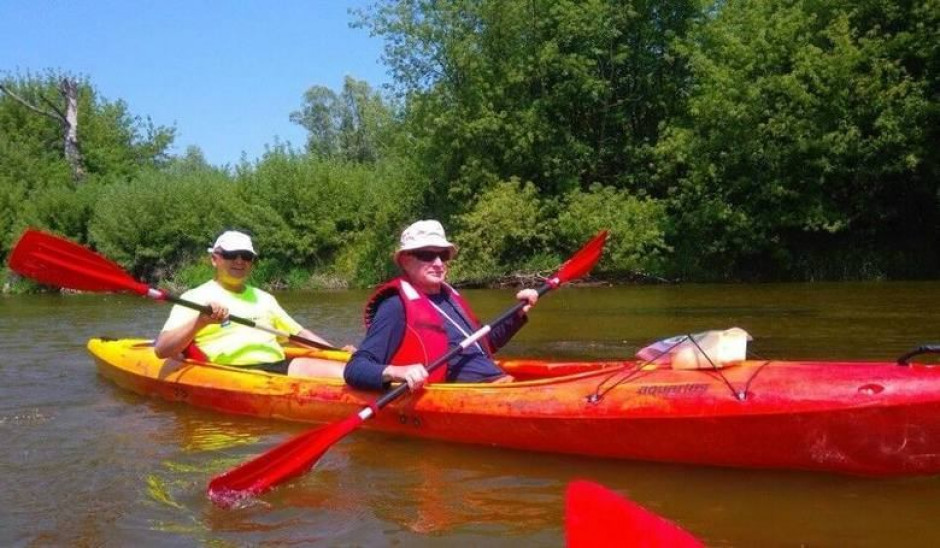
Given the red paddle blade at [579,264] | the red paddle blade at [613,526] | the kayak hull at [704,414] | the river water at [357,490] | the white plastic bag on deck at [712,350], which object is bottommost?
the river water at [357,490]

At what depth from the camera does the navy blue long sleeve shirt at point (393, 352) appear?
15.9 ft

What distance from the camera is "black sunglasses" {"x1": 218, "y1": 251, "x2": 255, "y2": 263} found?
611 centimetres

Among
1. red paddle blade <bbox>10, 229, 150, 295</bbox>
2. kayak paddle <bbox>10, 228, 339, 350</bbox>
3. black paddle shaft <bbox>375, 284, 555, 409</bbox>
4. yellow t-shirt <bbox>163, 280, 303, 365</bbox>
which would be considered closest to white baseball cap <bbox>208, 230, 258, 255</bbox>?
yellow t-shirt <bbox>163, 280, 303, 365</bbox>

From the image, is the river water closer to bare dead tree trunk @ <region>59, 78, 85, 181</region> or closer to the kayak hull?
the kayak hull

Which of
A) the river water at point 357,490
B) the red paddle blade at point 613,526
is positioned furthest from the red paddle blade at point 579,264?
the red paddle blade at point 613,526

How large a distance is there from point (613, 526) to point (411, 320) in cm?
329

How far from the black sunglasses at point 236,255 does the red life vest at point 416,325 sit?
4.83 feet

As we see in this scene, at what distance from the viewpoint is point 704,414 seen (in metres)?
4.07

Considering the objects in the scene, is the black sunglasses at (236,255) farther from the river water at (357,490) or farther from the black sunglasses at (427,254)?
the black sunglasses at (427,254)

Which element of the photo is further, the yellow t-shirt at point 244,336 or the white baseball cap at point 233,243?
the yellow t-shirt at point 244,336

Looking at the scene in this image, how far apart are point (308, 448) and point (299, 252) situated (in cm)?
2147

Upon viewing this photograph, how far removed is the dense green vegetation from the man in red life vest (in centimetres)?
1544

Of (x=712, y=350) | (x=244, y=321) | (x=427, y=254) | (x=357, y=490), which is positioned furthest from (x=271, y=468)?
(x=244, y=321)

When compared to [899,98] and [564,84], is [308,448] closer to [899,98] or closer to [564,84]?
[899,98]
